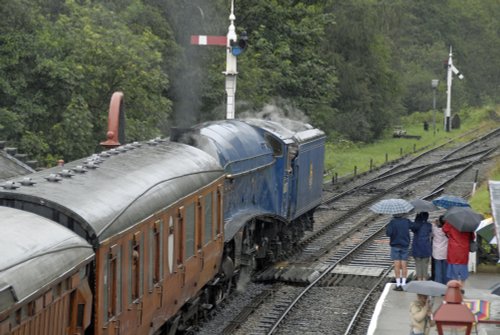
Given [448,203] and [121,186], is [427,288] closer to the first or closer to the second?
[121,186]

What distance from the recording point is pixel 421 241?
50.2 feet

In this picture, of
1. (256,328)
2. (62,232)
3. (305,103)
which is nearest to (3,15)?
(256,328)

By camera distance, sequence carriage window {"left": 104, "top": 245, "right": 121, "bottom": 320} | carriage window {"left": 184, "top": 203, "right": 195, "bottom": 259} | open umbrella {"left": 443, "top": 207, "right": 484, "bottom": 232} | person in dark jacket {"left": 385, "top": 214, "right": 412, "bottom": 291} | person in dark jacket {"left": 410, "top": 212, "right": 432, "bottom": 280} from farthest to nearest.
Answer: person in dark jacket {"left": 385, "top": 214, "right": 412, "bottom": 291}
person in dark jacket {"left": 410, "top": 212, "right": 432, "bottom": 280}
open umbrella {"left": 443, "top": 207, "right": 484, "bottom": 232}
carriage window {"left": 184, "top": 203, "right": 195, "bottom": 259}
carriage window {"left": 104, "top": 245, "right": 121, "bottom": 320}

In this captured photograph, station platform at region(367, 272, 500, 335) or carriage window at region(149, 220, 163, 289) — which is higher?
carriage window at region(149, 220, 163, 289)

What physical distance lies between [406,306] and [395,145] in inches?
1376

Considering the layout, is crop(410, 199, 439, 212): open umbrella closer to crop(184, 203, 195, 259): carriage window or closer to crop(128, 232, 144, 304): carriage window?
crop(184, 203, 195, 259): carriage window

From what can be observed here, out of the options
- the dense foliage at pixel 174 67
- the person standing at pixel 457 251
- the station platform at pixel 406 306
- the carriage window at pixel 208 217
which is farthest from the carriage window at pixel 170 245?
the dense foliage at pixel 174 67

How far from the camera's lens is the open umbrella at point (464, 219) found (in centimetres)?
1385

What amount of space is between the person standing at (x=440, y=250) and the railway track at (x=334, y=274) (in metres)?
1.31

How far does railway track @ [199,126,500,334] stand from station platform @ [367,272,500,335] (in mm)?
A: 486

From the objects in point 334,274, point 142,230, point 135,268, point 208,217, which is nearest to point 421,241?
point 334,274

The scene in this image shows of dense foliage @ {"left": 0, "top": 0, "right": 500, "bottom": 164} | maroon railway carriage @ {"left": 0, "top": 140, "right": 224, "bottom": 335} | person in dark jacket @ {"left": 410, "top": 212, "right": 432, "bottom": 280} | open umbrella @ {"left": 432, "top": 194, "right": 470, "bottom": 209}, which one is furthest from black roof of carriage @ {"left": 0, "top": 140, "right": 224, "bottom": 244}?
dense foliage @ {"left": 0, "top": 0, "right": 500, "bottom": 164}

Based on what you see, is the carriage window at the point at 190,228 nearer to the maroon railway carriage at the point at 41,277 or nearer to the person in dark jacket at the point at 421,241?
the maroon railway carriage at the point at 41,277

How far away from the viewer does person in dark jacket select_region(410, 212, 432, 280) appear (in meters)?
15.2
